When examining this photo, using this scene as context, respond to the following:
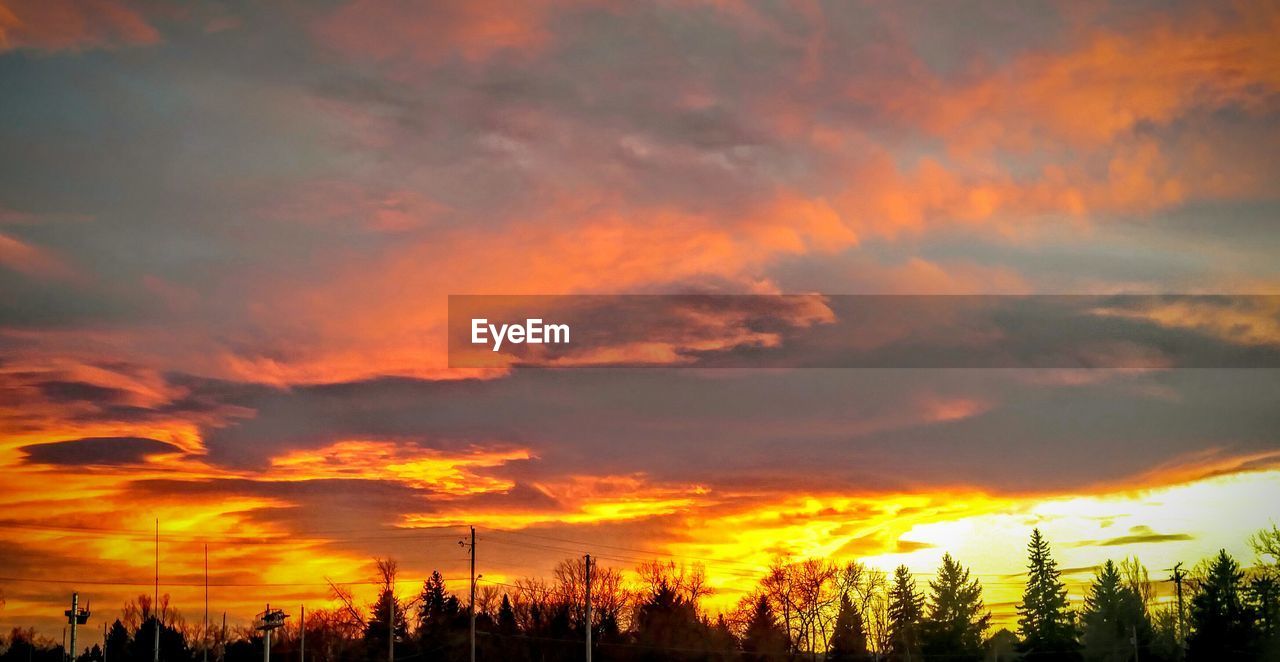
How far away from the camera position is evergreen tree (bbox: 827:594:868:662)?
109375mm

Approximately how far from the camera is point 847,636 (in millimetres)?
110812

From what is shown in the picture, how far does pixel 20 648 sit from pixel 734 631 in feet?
390

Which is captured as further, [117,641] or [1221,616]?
[117,641]

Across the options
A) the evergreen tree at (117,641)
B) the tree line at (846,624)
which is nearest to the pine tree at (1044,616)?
the tree line at (846,624)

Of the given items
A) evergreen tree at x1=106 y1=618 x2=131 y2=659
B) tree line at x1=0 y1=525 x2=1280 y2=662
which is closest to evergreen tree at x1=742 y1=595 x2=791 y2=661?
tree line at x1=0 y1=525 x2=1280 y2=662

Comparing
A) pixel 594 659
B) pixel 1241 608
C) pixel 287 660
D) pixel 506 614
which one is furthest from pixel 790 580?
pixel 287 660

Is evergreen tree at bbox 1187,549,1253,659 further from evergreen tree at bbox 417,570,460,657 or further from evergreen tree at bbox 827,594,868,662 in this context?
evergreen tree at bbox 417,570,460,657

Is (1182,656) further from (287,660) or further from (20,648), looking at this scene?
(20,648)

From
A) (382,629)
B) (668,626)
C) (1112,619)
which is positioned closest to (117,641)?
(382,629)

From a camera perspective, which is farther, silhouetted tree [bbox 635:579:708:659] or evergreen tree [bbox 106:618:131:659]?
evergreen tree [bbox 106:618:131:659]

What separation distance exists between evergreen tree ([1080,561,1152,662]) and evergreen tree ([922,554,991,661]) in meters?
9.90

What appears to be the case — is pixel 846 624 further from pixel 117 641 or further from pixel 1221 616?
pixel 117 641

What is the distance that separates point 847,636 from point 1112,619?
3028 cm

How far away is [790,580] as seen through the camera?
11050 cm
